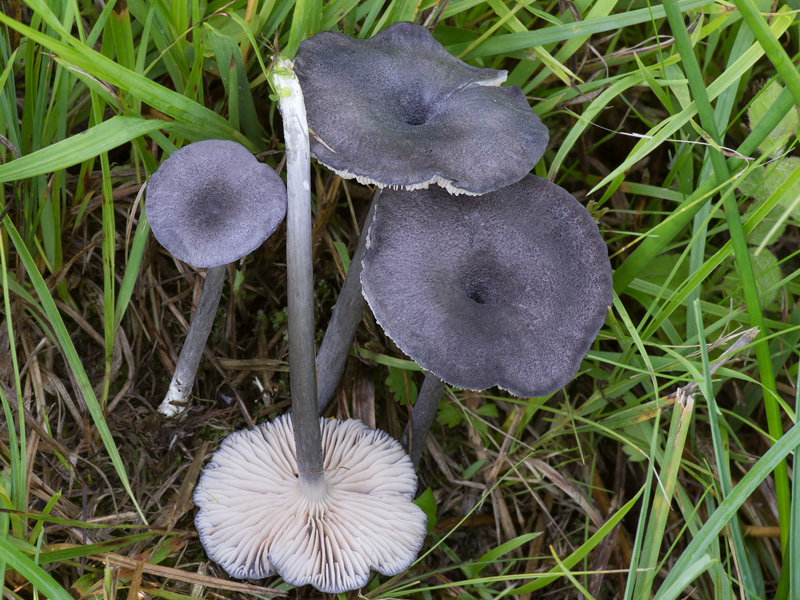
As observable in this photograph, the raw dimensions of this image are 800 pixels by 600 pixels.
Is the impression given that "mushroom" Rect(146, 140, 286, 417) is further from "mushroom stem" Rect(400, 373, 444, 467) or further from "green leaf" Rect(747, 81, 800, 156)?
"green leaf" Rect(747, 81, 800, 156)

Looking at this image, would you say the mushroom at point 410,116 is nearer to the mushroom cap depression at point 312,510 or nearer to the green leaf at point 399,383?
the green leaf at point 399,383

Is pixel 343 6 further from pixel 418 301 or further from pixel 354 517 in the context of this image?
pixel 354 517

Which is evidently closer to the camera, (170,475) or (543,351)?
(543,351)

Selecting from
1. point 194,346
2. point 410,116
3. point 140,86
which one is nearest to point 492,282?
point 410,116

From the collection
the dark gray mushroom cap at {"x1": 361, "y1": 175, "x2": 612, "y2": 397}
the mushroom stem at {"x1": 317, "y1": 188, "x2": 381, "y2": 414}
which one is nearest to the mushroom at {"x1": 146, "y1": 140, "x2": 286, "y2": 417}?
the dark gray mushroom cap at {"x1": 361, "y1": 175, "x2": 612, "y2": 397}

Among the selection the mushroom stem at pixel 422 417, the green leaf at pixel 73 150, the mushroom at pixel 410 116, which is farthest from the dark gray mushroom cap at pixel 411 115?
the mushroom stem at pixel 422 417

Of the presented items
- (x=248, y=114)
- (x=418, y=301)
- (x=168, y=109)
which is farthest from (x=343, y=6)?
(x=418, y=301)

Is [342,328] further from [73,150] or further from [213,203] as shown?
[73,150]
